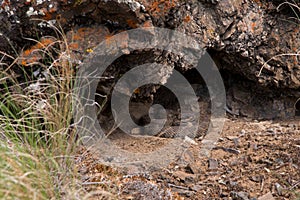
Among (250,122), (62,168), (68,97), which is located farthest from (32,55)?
(250,122)

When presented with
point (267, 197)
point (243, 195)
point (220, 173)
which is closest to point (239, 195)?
point (243, 195)

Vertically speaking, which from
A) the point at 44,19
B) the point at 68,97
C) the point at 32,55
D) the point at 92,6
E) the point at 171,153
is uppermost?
the point at 92,6

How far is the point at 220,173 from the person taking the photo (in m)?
3.36

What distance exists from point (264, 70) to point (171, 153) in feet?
4.18

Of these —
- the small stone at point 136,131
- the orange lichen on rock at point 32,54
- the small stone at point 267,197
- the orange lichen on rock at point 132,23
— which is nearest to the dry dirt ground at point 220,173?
the small stone at point 267,197

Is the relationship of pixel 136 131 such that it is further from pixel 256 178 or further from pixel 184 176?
pixel 256 178

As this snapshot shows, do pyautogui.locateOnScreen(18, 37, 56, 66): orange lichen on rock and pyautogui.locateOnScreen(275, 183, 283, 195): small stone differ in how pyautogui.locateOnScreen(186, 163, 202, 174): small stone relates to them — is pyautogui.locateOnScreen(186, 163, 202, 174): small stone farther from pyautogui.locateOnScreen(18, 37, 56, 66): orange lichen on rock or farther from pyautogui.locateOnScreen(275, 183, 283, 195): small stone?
pyautogui.locateOnScreen(18, 37, 56, 66): orange lichen on rock

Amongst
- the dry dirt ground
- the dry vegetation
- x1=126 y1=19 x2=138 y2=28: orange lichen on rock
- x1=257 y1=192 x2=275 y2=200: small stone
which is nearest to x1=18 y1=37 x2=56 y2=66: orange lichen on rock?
the dry vegetation

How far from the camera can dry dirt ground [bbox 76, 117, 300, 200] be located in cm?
305

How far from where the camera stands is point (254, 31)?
13.1 feet

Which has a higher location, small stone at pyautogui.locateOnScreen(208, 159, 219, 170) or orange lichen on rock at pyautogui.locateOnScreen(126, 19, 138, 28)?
orange lichen on rock at pyautogui.locateOnScreen(126, 19, 138, 28)

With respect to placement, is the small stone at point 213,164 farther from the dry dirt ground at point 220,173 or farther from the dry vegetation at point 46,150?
the dry vegetation at point 46,150

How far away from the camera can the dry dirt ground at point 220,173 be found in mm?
3047

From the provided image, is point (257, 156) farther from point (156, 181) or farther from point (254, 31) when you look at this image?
point (254, 31)
